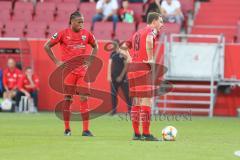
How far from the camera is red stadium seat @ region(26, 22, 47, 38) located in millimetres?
24094

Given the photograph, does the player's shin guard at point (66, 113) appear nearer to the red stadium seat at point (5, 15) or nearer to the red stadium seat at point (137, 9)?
the red stadium seat at point (137, 9)

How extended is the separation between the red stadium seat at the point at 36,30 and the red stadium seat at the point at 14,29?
23 cm

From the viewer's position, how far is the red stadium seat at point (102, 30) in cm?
2388

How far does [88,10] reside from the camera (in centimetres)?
2481

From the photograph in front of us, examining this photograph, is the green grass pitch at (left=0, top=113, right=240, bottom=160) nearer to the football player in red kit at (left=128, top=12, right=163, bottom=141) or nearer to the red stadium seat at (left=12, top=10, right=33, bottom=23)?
the football player in red kit at (left=128, top=12, right=163, bottom=141)

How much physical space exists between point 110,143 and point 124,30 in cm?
1176

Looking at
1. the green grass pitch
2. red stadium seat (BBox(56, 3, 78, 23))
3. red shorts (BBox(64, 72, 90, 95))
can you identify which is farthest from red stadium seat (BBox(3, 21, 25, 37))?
red shorts (BBox(64, 72, 90, 95))

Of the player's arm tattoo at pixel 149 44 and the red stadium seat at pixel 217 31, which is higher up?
the red stadium seat at pixel 217 31

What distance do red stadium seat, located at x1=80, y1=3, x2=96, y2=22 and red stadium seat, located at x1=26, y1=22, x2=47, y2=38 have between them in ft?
4.69

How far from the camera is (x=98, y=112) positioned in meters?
23.1

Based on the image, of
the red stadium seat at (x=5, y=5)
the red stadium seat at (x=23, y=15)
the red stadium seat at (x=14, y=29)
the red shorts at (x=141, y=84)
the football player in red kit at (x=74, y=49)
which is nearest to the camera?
the red shorts at (x=141, y=84)

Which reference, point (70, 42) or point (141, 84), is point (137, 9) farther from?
point (141, 84)

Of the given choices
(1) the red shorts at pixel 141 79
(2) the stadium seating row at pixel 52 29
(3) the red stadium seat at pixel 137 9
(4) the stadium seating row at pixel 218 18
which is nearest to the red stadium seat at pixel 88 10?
(2) the stadium seating row at pixel 52 29

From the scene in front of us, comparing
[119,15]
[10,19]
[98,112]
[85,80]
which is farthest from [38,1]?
[85,80]
